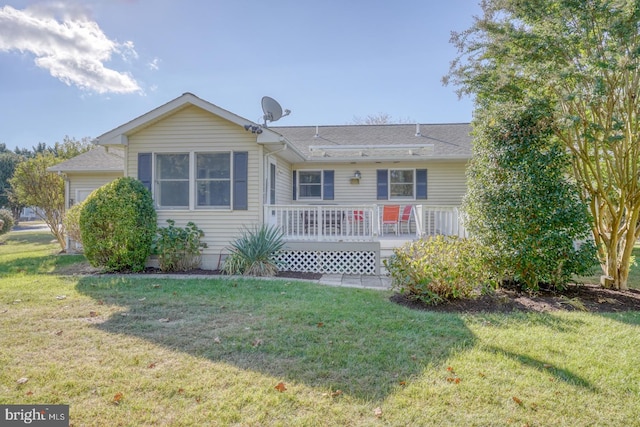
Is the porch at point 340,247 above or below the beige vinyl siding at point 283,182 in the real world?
below

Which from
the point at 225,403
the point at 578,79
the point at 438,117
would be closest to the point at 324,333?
the point at 225,403

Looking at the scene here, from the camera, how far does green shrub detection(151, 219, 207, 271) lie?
24.9 feet

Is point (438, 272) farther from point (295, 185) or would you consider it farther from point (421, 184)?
point (295, 185)

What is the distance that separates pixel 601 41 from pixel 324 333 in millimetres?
6224

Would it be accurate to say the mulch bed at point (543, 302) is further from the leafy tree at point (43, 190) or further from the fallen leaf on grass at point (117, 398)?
the leafy tree at point (43, 190)

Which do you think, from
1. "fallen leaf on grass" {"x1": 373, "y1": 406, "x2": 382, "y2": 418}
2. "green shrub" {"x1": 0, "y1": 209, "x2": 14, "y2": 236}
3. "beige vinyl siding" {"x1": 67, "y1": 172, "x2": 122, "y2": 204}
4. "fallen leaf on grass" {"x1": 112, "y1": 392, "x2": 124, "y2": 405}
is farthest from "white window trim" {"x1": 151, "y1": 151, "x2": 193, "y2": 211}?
"green shrub" {"x1": 0, "y1": 209, "x2": 14, "y2": 236}

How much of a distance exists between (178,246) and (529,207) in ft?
23.3

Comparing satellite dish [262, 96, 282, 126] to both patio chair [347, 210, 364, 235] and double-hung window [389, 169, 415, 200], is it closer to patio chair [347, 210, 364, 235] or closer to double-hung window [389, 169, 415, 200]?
patio chair [347, 210, 364, 235]

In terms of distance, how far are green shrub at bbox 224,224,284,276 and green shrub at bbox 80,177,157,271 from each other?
197cm

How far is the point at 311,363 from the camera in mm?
3064

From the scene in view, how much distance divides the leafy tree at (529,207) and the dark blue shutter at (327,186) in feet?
20.1

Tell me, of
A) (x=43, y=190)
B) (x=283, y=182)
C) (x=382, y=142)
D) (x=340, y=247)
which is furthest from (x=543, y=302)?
(x=43, y=190)

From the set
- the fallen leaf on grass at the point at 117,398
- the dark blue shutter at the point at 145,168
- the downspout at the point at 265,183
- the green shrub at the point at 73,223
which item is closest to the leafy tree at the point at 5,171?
the green shrub at the point at 73,223

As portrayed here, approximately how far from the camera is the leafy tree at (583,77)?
5.07m
